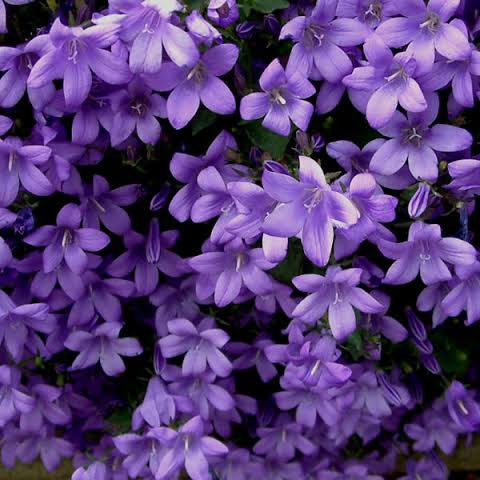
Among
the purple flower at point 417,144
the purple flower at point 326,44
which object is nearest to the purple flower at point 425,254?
the purple flower at point 417,144

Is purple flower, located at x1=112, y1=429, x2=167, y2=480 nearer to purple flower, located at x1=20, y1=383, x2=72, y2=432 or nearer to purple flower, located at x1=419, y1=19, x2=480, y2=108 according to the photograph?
purple flower, located at x1=20, y1=383, x2=72, y2=432

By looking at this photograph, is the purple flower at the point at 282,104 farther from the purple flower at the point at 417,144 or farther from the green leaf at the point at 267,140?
the purple flower at the point at 417,144

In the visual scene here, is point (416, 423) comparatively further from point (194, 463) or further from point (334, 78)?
point (334, 78)

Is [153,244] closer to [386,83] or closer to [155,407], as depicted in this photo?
[155,407]

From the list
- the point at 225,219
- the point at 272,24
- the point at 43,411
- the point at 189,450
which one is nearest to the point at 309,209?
the point at 225,219

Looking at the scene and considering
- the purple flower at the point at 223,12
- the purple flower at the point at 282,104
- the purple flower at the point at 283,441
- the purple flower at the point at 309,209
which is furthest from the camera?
the purple flower at the point at 283,441

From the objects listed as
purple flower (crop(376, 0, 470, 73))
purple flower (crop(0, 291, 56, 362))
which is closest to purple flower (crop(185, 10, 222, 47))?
purple flower (crop(376, 0, 470, 73))
